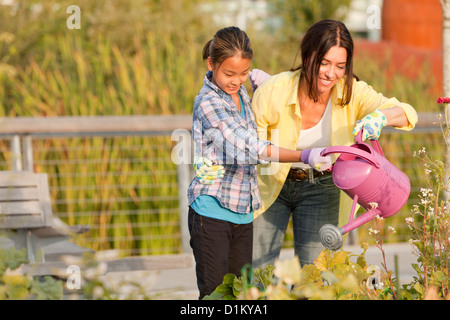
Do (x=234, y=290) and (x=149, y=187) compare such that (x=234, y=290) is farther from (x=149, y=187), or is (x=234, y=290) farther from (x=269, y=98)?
(x=149, y=187)

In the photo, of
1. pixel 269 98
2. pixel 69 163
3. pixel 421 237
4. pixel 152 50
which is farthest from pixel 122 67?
pixel 421 237

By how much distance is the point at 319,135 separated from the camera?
89.7 inches

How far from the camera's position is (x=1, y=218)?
2.92m

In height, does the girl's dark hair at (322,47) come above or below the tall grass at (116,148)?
above

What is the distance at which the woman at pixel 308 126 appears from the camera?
6.97 feet

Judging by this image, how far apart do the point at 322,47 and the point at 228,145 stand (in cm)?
45

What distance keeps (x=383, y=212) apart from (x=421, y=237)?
149 millimetres

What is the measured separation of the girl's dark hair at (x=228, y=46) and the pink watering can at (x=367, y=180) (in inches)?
17.1

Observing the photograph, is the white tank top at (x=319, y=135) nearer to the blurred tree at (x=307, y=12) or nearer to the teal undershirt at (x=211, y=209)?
the teal undershirt at (x=211, y=209)

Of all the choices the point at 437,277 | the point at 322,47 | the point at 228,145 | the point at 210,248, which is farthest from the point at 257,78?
the point at 437,277

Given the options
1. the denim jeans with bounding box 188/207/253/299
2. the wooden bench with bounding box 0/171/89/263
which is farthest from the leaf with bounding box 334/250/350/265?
the wooden bench with bounding box 0/171/89/263

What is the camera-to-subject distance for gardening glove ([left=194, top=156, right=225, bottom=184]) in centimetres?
205

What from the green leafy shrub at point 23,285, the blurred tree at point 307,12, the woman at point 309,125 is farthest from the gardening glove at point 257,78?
the blurred tree at point 307,12

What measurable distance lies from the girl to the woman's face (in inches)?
10.1
